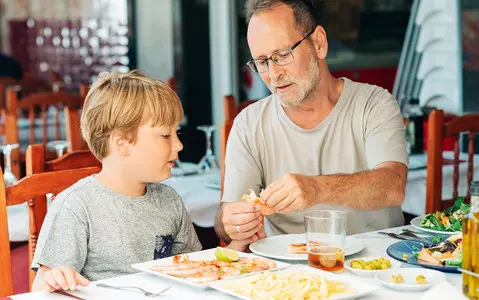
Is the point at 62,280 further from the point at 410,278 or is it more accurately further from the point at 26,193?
the point at 410,278

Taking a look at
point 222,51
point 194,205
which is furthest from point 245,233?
point 222,51

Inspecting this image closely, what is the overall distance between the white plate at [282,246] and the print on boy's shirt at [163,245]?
254 mm

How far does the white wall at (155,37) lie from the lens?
24.3 ft

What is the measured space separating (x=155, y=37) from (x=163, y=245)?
570 centimetres

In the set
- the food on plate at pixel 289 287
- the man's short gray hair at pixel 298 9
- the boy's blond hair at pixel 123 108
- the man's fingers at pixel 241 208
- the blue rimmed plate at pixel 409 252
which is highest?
the man's short gray hair at pixel 298 9

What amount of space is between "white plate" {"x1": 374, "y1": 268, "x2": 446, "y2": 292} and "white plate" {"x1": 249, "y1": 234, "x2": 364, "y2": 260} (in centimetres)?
21

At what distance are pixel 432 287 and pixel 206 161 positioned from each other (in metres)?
2.37

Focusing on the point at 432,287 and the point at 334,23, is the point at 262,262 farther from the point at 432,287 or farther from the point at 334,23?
the point at 334,23

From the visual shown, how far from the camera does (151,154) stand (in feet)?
6.87

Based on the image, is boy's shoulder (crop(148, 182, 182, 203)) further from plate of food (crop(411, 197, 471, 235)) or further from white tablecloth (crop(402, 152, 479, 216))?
white tablecloth (crop(402, 152, 479, 216))

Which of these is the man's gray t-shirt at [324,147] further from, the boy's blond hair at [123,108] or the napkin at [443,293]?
the napkin at [443,293]

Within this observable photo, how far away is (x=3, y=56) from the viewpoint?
8.69 m

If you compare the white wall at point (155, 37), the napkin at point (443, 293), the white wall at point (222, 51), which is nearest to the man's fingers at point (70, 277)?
the napkin at point (443, 293)

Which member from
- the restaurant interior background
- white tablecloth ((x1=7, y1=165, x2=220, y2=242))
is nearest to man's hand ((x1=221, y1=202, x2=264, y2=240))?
white tablecloth ((x1=7, y1=165, x2=220, y2=242))
